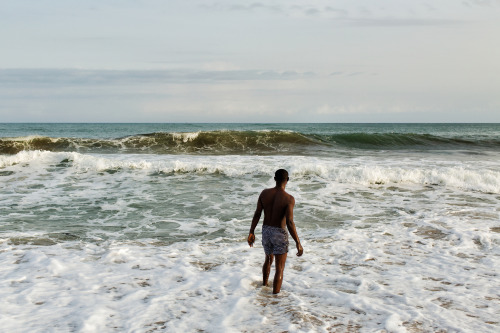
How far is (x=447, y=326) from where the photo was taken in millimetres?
4305

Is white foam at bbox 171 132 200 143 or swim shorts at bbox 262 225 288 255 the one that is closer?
swim shorts at bbox 262 225 288 255

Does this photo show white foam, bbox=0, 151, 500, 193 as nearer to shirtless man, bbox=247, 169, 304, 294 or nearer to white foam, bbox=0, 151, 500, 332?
white foam, bbox=0, 151, 500, 332

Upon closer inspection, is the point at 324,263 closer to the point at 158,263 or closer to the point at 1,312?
the point at 158,263

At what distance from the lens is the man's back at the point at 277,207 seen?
5.00 m

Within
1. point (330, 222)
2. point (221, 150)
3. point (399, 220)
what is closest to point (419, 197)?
point (399, 220)

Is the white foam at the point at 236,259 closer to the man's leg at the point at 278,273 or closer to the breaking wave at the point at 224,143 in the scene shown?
the man's leg at the point at 278,273

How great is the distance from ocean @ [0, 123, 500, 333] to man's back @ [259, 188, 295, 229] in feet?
2.85

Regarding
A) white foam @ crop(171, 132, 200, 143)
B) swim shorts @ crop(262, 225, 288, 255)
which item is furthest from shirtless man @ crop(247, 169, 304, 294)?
white foam @ crop(171, 132, 200, 143)

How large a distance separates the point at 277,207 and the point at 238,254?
2164 mm

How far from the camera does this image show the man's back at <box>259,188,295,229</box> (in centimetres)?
500

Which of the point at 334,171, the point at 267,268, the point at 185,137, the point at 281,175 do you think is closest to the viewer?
the point at 281,175

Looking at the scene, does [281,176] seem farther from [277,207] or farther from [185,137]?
[185,137]

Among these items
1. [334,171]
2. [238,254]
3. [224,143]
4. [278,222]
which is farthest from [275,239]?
[224,143]

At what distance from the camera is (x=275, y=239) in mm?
5023
